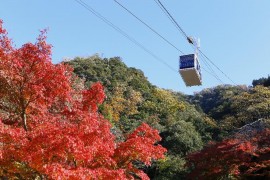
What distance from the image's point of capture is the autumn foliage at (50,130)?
6.27 meters

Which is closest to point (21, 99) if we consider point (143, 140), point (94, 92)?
point (94, 92)

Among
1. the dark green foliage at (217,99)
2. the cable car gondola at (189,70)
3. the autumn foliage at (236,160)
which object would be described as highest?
the dark green foliage at (217,99)

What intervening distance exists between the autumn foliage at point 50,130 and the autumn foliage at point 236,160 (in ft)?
21.0

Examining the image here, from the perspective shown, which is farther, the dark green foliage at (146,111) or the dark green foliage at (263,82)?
the dark green foliage at (263,82)

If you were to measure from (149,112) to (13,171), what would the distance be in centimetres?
2523

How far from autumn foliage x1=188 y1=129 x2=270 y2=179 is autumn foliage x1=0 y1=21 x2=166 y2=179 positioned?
639 cm

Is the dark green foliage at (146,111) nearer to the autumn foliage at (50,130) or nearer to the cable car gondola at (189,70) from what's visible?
the cable car gondola at (189,70)

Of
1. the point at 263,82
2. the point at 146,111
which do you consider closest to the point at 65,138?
the point at 146,111

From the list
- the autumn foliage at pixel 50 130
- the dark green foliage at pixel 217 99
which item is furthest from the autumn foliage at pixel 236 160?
the dark green foliage at pixel 217 99

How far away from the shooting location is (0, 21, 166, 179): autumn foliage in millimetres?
6270

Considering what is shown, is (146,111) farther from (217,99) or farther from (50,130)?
(50,130)

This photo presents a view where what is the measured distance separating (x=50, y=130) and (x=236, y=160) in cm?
916

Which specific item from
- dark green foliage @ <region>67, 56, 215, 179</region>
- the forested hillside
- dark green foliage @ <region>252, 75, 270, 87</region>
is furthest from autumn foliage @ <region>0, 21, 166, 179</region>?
dark green foliage @ <region>252, 75, 270, 87</region>

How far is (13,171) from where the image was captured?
6699 mm
